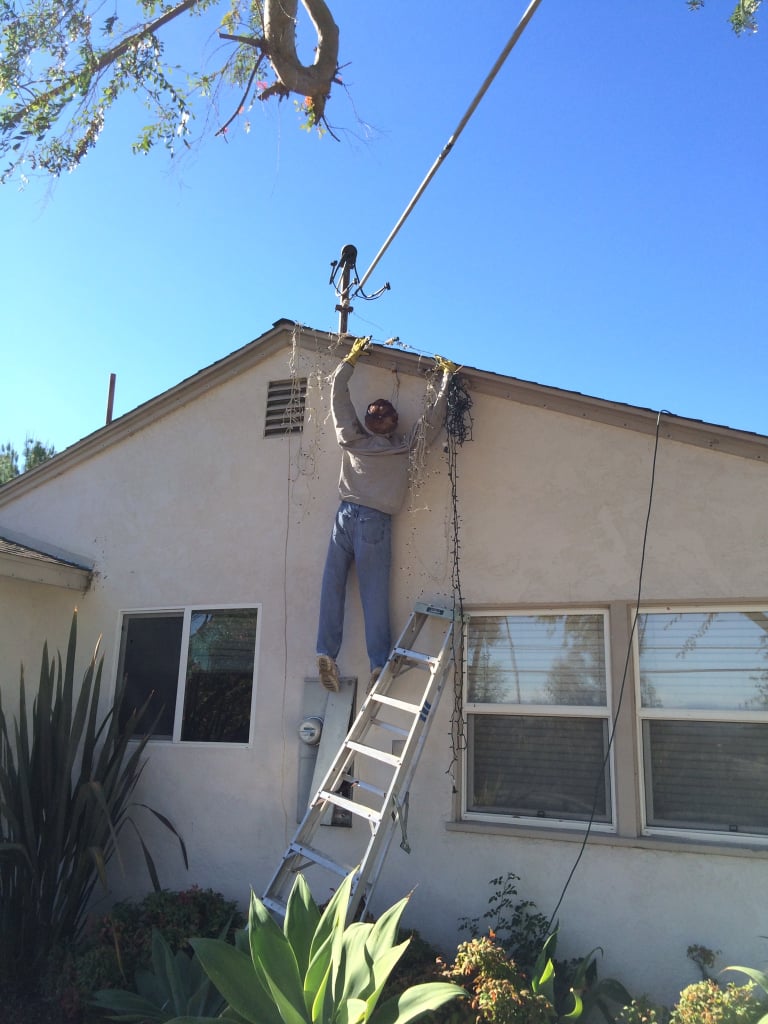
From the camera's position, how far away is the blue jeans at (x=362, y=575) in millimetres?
5731

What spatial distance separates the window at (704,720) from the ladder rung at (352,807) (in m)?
1.61

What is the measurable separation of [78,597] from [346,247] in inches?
144

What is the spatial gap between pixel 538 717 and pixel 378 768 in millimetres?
1096

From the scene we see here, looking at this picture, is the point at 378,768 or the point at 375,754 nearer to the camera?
the point at 375,754

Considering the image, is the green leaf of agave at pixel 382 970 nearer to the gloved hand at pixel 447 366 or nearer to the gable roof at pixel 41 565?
the gloved hand at pixel 447 366

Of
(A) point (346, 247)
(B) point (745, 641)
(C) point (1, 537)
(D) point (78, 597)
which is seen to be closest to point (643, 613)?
(B) point (745, 641)

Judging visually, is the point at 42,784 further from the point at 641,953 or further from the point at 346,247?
the point at 346,247

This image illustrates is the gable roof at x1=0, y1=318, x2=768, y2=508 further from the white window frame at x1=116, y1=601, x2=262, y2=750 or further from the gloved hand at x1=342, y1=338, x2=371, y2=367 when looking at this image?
the white window frame at x1=116, y1=601, x2=262, y2=750

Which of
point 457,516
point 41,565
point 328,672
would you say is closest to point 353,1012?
point 328,672

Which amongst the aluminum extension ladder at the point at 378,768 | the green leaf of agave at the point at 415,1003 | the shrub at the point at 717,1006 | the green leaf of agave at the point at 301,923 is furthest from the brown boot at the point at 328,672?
the shrub at the point at 717,1006

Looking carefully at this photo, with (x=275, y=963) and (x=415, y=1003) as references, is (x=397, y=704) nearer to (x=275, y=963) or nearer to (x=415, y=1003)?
(x=275, y=963)

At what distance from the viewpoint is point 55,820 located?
5863 millimetres

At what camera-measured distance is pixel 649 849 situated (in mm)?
4863

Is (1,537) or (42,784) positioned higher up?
(1,537)
